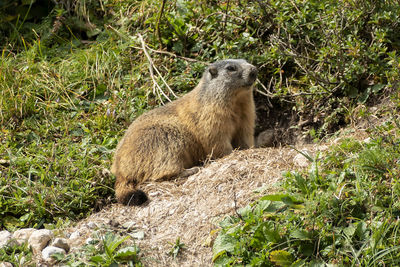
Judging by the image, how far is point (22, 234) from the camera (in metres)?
5.37

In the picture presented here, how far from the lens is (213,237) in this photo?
4762 mm

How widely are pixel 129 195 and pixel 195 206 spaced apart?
0.96 meters

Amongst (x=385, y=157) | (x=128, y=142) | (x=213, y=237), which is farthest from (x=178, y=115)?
(x=385, y=157)

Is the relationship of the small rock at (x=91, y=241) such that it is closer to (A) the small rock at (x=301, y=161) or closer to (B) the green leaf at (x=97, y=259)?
(B) the green leaf at (x=97, y=259)

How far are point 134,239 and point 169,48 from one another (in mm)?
4722

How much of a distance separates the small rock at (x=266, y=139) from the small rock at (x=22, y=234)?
12.8 feet

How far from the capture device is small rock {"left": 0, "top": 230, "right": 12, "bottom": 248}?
5.11 meters

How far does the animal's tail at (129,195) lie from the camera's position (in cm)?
591

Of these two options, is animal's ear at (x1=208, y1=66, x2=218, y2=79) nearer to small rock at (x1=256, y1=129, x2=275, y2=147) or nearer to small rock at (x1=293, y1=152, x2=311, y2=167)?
small rock at (x1=256, y1=129, x2=275, y2=147)

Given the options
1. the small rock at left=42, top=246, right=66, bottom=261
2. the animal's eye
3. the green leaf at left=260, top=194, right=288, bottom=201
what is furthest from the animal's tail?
the animal's eye

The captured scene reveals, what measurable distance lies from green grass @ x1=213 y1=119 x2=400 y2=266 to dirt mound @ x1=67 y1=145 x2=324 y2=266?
28cm

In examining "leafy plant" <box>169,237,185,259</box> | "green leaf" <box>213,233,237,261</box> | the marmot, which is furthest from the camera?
the marmot

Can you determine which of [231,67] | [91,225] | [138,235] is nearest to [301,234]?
[138,235]

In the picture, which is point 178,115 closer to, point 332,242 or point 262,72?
point 262,72
